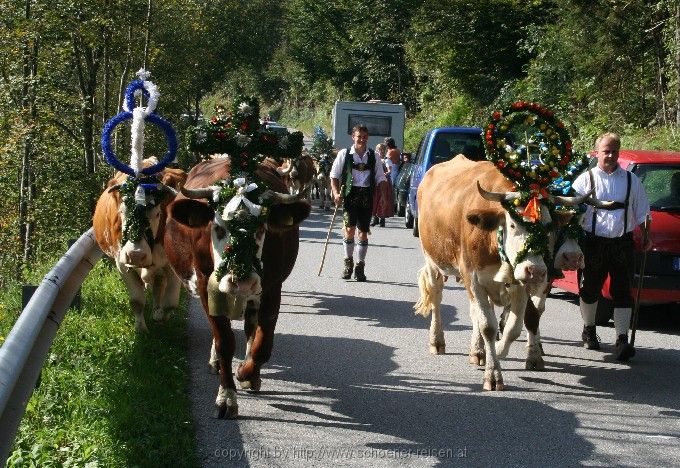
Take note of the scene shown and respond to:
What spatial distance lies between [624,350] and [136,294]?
15.1 ft

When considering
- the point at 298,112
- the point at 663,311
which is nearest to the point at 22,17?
the point at 663,311

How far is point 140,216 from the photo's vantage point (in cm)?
965

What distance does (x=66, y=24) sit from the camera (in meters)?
23.2

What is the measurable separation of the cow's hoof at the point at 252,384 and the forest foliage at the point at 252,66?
9967mm

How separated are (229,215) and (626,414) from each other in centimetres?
335

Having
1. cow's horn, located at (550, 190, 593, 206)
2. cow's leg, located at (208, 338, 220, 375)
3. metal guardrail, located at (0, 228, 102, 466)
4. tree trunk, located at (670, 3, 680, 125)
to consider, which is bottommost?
cow's leg, located at (208, 338, 220, 375)

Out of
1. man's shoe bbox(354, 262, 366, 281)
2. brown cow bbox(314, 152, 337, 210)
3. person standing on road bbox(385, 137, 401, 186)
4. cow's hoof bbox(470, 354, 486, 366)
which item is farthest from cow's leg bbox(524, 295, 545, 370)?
brown cow bbox(314, 152, 337, 210)

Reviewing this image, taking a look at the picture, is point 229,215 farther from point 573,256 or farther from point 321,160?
point 321,160

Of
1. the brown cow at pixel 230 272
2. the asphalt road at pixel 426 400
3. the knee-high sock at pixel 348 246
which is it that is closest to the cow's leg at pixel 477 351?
the asphalt road at pixel 426 400

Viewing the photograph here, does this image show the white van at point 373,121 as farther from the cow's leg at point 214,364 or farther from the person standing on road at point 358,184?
the cow's leg at point 214,364

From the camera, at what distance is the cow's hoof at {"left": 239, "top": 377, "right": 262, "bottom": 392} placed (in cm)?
865

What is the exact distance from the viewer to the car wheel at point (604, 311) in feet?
39.5

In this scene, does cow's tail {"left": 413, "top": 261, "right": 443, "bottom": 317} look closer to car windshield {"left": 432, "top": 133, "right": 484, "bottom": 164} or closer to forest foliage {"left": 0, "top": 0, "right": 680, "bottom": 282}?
forest foliage {"left": 0, "top": 0, "right": 680, "bottom": 282}

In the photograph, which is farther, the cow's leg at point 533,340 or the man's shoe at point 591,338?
the man's shoe at point 591,338
